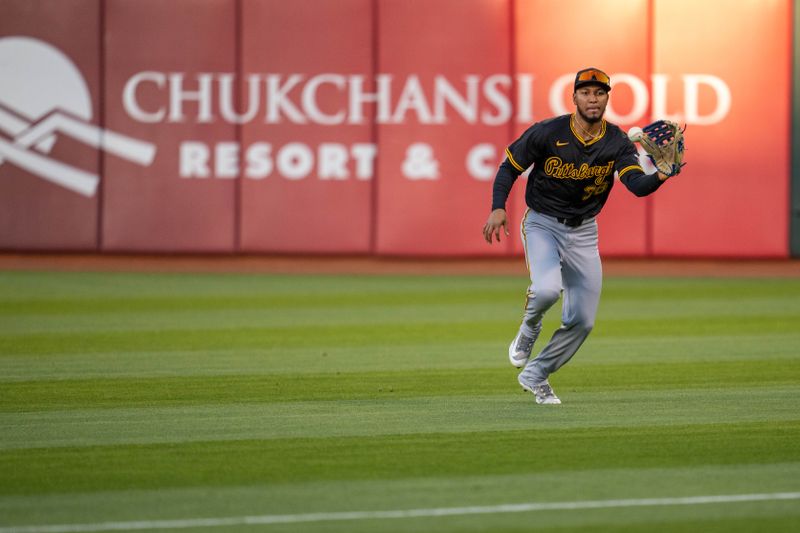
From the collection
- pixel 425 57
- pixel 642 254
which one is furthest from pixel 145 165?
pixel 642 254

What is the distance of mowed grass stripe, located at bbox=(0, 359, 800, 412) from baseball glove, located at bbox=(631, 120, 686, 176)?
1.88m

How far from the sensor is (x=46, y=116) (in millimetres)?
19938

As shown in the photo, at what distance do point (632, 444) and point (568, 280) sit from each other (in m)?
1.64

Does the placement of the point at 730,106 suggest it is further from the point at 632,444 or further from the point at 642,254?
the point at 632,444

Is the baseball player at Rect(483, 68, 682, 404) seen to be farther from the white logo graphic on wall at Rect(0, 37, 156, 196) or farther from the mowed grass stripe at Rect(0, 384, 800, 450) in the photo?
the white logo graphic on wall at Rect(0, 37, 156, 196)

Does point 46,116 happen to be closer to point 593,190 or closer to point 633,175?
point 593,190

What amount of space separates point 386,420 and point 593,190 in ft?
6.08

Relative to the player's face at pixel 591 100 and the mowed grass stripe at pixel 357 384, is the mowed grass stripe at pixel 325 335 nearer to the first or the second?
the mowed grass stripe at pixel 357 384

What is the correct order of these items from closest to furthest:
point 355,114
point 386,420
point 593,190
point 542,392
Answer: point 386,420, point 593,190, point 542,392, point 355,114

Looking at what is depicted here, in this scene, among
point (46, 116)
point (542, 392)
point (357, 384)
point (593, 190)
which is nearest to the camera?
point (593, 190)

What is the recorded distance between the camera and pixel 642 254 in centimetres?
1972

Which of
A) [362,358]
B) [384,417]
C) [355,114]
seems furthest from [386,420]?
[355,114]

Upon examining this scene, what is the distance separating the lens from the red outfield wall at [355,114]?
1953 centimetres

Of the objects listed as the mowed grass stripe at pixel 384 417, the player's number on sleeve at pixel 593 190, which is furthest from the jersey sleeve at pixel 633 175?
the mowed grass stripe at pixel 384 417
